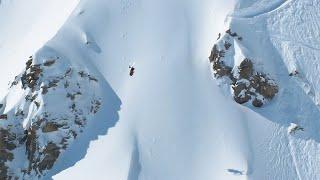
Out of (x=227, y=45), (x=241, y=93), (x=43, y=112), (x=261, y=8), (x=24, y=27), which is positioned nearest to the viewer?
(x=241, y=93)

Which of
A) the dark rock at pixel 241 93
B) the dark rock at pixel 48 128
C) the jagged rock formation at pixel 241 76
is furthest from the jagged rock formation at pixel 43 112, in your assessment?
the dark rock at pixel 241 93

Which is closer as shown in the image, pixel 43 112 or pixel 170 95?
pixel 43 112

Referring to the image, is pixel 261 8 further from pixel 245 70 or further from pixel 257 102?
pixel 257 102

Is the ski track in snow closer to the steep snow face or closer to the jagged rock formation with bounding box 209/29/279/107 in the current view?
the jagged rock formation with bounding box 209/29/279/107

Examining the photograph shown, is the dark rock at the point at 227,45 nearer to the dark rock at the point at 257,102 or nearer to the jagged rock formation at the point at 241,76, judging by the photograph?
the jagged rock formation at the point at 241,76

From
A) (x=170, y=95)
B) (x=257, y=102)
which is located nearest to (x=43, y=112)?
(x=170, y=95)
